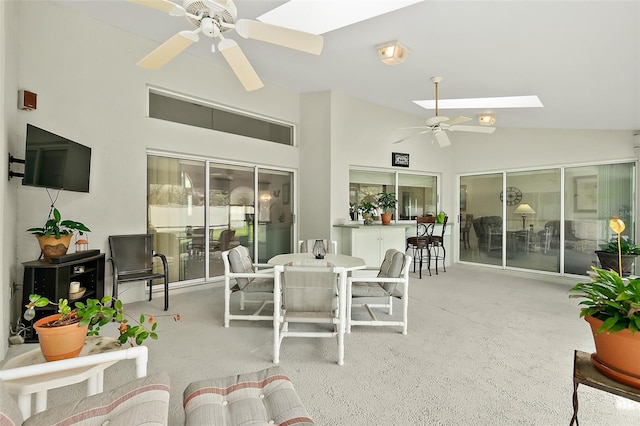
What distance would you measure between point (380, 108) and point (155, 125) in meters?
4.02

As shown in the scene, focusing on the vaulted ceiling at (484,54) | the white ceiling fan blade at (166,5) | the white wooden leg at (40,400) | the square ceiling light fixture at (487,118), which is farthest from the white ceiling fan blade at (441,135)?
the white wooden leg at (40,400)

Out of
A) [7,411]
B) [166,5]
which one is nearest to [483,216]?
[166,5]

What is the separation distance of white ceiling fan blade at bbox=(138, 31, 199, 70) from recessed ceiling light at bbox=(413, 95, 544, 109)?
161 inches

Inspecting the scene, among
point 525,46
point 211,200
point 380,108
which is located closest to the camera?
point 525,46

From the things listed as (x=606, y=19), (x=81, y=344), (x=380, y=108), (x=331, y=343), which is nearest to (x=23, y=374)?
(x=81, y=344)

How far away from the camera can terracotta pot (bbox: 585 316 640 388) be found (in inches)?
42.9

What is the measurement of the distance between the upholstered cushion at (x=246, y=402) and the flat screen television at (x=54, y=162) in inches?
103

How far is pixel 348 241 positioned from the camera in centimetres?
557

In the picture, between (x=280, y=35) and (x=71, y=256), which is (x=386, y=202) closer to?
(x=280, y=35)

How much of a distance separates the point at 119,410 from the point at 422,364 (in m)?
2.14

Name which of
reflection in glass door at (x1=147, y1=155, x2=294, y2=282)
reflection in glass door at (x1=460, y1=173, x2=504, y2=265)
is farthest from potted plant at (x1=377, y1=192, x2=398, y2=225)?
reflection in glass door at (x1=460, y1=173, x2=504, y2=265)

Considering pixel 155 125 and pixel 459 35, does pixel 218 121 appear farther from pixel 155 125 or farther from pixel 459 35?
pixel 459 35

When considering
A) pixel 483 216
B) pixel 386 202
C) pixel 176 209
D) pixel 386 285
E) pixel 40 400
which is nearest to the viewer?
pixel 40 400

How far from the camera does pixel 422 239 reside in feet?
19.9
